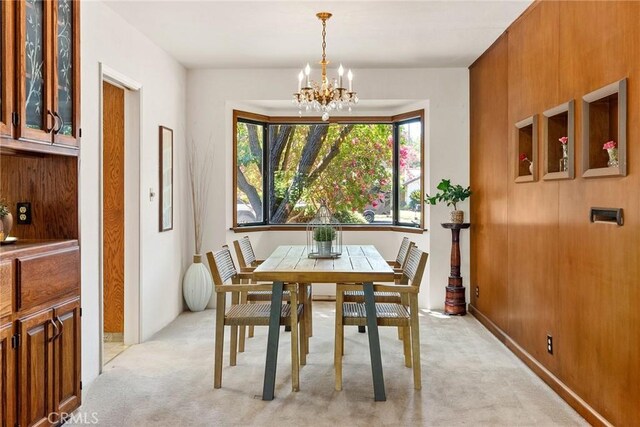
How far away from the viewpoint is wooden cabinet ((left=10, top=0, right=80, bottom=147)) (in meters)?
2.43

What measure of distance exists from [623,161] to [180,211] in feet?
14.2

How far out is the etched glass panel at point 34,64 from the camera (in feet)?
Result: 8.21

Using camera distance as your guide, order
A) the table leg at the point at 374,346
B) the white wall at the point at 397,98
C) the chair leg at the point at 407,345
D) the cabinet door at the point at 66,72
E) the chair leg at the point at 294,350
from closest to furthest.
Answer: the cabinet door at the point at 66,72
the table leg at the point at 374,346
the chair leg at the point at 294,350
the chair leg at the point at 407,345
the white wall at the point at 397,98

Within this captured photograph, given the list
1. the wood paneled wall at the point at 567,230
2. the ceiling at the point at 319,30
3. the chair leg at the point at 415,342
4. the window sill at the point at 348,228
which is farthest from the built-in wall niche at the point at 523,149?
the window sill at the point at 348,228

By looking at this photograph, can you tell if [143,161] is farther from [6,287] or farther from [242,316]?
[6,287]

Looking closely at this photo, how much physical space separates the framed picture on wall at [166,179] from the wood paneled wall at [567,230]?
3.06 metres

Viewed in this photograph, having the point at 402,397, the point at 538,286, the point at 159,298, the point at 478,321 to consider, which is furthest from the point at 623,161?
the point at 159,298

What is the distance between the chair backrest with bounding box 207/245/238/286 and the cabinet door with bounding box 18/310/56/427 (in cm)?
107

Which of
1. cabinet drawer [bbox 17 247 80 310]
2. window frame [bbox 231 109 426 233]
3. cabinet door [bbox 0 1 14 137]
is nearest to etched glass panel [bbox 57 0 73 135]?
cabinet door [bbox 0 1 14 137]

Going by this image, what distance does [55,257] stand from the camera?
272cm

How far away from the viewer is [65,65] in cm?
288

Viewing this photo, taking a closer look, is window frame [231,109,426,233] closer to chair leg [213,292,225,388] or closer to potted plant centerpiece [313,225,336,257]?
potted plant centerpiece [313,225,336,257]

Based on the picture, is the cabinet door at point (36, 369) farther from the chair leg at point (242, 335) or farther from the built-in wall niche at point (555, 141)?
the built-in wall niche at point (555, 141)

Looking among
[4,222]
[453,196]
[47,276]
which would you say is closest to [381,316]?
[47,276]
